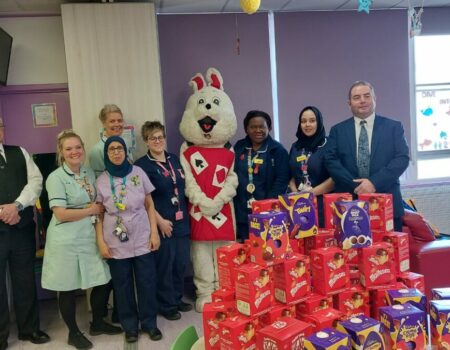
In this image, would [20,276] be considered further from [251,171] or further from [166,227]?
[251,171]

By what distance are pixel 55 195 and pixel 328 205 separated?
1.69m

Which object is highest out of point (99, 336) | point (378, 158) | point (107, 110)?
point (107, 110)

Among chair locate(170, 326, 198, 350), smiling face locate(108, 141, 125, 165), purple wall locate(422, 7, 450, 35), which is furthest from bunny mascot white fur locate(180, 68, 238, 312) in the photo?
purple wall locate(422, 7, 450, 35)

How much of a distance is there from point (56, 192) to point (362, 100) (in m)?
1.99

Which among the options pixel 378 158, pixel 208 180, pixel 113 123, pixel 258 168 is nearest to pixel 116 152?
pixel 113 123

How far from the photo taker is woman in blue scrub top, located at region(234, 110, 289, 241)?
3.28m

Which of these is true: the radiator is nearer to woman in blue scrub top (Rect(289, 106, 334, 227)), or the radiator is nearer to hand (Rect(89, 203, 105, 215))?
woman in blue scrub top (Rect(289, 106, 334, 227))

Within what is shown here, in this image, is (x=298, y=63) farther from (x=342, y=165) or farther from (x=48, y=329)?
(x=48, y=329)

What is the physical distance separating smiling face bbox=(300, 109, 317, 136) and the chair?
5.92 feet

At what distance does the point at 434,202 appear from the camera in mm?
4375

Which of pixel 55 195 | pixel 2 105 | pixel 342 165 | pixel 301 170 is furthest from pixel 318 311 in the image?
pixel 2 105

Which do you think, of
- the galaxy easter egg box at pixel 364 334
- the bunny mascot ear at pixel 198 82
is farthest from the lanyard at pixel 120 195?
the galaxy easter egg box at pixel 364 334

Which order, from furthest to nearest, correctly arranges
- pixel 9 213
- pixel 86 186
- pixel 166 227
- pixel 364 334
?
pixel 166 227 < pixel 86 186 < pixel 9 213 < pixel 364 334

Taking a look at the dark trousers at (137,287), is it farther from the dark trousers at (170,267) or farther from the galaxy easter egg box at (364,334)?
the galaxy easter egg box at (364,334)
